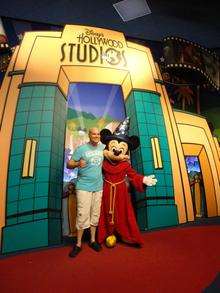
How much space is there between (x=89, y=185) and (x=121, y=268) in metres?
1.01

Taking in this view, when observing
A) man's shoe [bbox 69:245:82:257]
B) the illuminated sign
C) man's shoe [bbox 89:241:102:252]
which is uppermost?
the illuminated sign

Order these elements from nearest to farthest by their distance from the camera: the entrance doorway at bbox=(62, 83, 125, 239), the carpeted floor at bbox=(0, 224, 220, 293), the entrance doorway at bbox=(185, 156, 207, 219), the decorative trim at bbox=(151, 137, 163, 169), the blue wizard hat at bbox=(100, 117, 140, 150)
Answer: the carpeted floor at bbox=(0, 224, 220, 293), the blue wizard hat at bbox=(100, 117, 140, 150), the entrance doorway at bbox=(62, 83, 125, 239), the decorative trim at bbox=(151, 137, 163, 169), the entrance doorway at bbox=(185, 156, 207, 219)

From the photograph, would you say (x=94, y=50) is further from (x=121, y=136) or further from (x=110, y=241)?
(x=110, y=241)

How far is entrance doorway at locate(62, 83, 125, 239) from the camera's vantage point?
13.1ft

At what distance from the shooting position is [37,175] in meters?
3.75

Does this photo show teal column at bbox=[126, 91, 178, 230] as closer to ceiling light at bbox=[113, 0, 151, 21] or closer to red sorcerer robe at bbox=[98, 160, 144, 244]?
red sorcerer robe at bbox=[98, 160, 144, 244]

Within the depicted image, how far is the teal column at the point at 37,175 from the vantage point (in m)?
3.57

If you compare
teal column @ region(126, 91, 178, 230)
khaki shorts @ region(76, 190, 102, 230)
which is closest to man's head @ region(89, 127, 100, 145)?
khaki shorts @ region(76, 190, 102, 230)

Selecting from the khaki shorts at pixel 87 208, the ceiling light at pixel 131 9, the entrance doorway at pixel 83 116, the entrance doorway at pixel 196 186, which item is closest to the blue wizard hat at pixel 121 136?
the entrance doorway at pixel 83 116

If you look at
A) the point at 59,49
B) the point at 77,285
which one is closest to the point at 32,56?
the point at 59,49

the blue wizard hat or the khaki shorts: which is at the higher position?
the blue wizard hat

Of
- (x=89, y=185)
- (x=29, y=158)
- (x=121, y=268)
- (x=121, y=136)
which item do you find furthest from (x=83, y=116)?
(x=121, y=268)

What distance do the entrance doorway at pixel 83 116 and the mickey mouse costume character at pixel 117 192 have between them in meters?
0.51

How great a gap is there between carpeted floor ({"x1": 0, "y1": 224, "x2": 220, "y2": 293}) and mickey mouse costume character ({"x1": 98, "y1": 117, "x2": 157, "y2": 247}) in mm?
234
